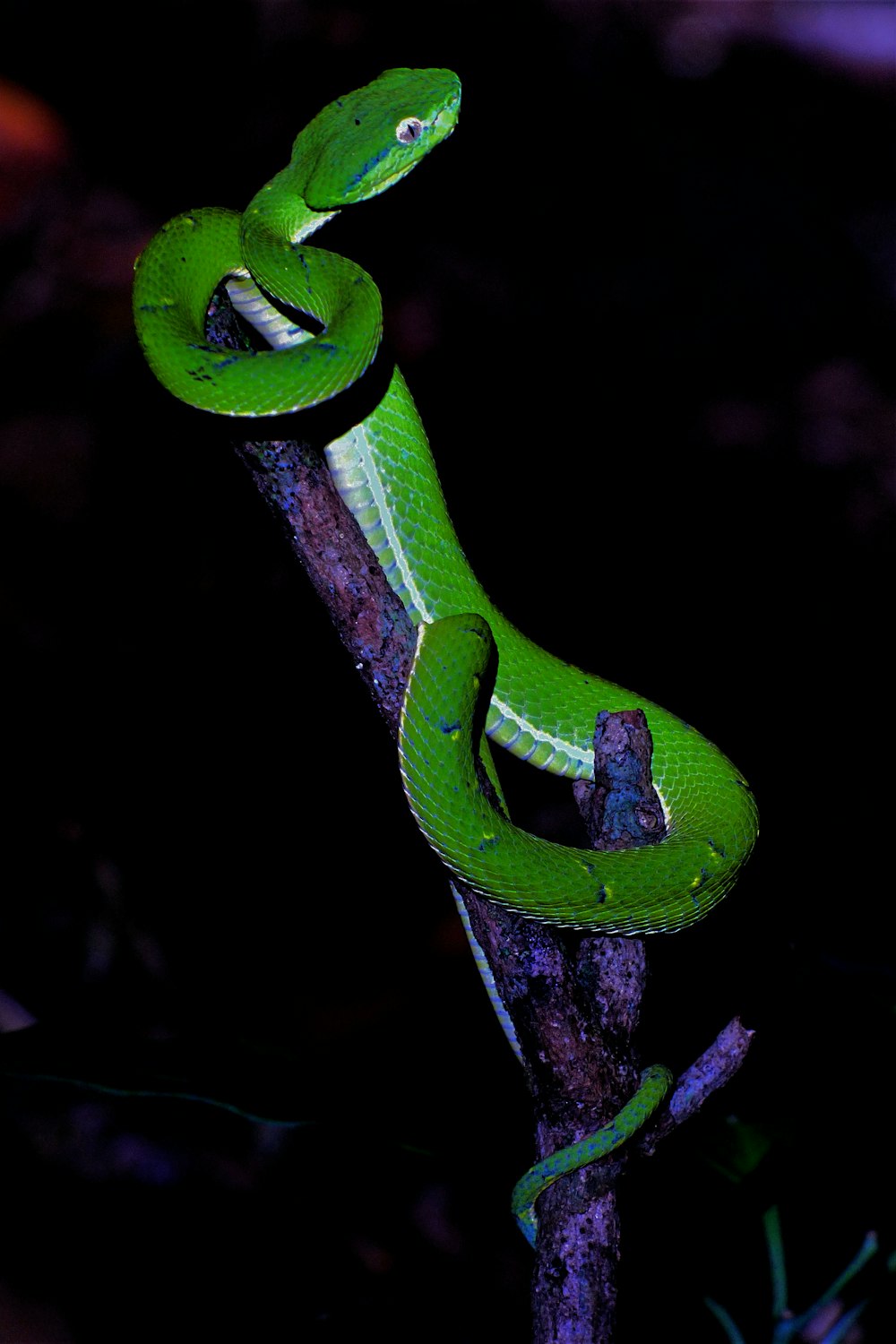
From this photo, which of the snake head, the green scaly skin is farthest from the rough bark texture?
the snake head

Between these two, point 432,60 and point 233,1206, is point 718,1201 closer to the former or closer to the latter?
point 233,1206

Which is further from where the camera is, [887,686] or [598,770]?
[887,686]

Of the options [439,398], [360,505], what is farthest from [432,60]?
[360,505]

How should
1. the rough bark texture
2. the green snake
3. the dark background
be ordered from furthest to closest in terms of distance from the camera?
the dark background
the green snake
the rough bark texture

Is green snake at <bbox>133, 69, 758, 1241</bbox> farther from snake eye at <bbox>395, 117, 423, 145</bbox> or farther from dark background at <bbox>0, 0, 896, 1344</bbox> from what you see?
dark background at <bbox>0, 0, 896, 1344</bbox>

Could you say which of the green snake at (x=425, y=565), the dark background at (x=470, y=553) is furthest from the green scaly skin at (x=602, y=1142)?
the dark background at (x=470, y=553)

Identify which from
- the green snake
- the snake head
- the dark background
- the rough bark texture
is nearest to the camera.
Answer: the rough bark texture

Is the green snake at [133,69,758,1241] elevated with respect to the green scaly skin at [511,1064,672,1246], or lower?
elevated
